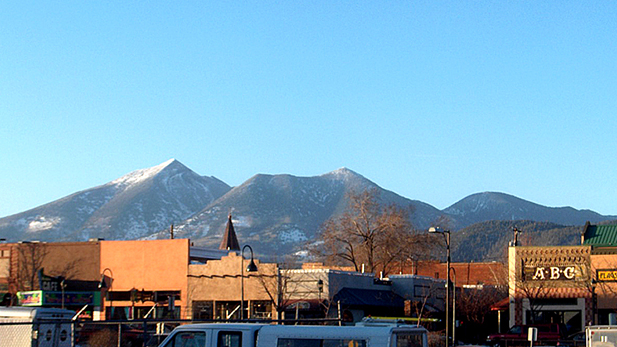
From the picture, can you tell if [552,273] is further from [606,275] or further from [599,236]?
[599,236]

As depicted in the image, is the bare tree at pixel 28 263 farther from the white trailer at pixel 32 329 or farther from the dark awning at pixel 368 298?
the white trailer at pixel 32 329

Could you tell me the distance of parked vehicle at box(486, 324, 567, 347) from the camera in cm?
4697

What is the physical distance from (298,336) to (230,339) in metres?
1.59

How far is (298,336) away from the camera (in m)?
17.1

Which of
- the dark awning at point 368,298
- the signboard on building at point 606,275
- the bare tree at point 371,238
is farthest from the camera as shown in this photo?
the bare tree at point 371,238

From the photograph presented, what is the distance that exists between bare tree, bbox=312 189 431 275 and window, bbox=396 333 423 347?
2395 inches

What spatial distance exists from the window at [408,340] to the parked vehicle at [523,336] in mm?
30374

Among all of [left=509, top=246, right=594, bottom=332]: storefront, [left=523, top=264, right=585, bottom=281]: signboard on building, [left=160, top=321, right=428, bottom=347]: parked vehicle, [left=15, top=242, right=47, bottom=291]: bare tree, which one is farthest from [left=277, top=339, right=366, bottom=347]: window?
[left=15, top=242, right=47, bottom=291]: bare tree

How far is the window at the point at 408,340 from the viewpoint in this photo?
55.8ft

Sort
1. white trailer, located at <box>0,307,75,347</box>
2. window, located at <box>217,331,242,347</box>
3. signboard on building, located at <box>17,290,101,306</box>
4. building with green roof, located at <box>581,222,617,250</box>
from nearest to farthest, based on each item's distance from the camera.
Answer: window, located at <box>217,331,242,347</box> → white trailer, located at <box>0,307,75,347</box> → building with green roof, located at <box>581,222,617,250</box> → signboard on building, located at <box>17,290,101,306</box>

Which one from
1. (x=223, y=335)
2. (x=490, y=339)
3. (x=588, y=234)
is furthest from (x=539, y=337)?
(x=223, y=335)

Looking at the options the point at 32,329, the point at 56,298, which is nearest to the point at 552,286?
the point at 56,298

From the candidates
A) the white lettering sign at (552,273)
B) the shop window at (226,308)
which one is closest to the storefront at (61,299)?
the shop window at (226,308)

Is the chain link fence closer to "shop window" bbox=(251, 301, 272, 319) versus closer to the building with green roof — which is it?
"shop window" bbox=(251, 301, 272, 319)
